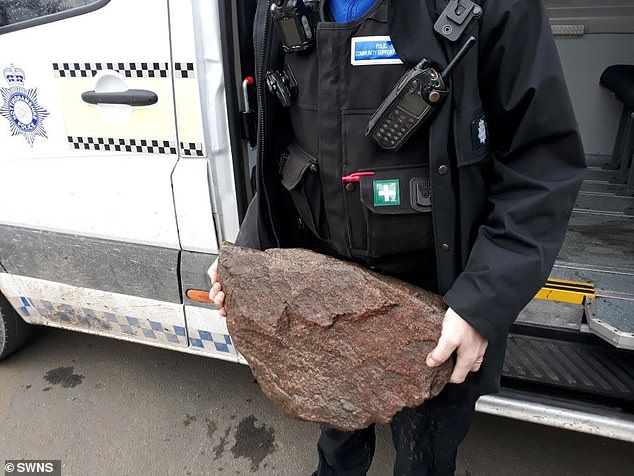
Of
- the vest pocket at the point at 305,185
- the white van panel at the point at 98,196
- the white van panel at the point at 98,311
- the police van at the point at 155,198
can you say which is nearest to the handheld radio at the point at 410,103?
the vest pocket at the point at 305,185

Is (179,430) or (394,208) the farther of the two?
(179,430)

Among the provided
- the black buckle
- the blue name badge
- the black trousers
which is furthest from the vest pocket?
the black trousers

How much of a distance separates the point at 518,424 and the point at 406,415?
1233 mm

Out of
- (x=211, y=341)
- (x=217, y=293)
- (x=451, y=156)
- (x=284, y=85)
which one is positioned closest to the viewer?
(x=451, y=156)

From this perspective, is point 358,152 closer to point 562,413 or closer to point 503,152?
point 503,152

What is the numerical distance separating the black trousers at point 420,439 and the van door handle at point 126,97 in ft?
4.19

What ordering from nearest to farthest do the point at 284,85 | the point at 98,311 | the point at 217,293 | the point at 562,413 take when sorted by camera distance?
1. the point at 284,85
2. the point at 217,293
3. the point at 562,413
4. the point at 98,311

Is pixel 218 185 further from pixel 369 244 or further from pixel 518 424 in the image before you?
pixel 518 424

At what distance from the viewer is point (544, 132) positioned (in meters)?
1.00

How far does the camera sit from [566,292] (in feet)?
6.37

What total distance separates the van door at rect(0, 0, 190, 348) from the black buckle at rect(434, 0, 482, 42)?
40.1 inches

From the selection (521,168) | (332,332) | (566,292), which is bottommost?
(566,292)

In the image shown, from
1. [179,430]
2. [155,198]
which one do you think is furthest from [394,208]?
[179,430]

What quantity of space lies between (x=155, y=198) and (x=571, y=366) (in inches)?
66.8
